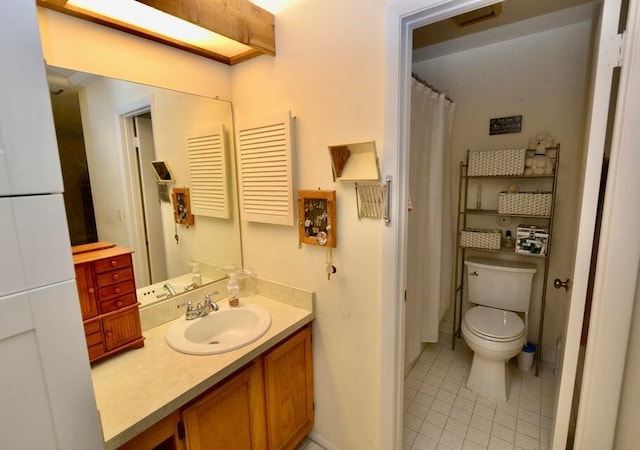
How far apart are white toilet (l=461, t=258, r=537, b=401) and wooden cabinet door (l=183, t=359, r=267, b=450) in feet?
4.98

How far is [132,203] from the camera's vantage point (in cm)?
147

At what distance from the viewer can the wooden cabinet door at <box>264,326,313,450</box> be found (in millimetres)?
1464

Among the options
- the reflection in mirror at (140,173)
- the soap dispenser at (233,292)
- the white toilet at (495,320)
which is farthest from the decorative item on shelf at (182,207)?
the white toilet at (495,320)

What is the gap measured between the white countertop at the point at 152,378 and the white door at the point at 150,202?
0.32 m

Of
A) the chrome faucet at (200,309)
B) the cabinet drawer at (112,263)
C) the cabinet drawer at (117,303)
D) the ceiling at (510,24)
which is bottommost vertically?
the chrome faucet at (200,309)

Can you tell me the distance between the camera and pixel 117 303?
1.25 meters

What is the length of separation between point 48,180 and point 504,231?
9.01ft

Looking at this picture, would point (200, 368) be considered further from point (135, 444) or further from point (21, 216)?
point (21, 216)

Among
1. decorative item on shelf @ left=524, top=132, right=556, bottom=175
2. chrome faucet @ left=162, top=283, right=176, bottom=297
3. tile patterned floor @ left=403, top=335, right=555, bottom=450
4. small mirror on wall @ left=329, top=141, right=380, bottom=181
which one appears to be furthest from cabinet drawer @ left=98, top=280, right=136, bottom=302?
decorative item on shelf @ left=524, top=132, right=556, bottom=175

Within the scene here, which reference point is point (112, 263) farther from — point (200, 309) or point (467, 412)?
point (467, 412)

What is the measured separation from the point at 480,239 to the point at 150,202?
7.51 ft

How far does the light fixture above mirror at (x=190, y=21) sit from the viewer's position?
1183mm

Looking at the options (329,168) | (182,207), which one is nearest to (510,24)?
(329,168)

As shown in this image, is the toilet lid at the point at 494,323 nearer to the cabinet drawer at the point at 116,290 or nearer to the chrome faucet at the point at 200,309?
the chrome faucet at the point at 200,309
